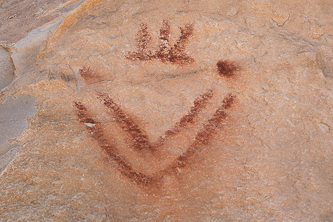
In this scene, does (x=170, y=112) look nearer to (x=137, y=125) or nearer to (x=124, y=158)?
(x=137, y=125)

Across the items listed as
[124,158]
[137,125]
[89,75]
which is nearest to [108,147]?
[124,158]

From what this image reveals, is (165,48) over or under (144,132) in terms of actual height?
over

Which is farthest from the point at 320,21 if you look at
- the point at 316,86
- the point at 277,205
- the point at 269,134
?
the point at 277,205

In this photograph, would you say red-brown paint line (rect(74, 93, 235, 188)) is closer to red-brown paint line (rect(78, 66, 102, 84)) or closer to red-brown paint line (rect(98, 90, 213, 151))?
red-brown paint line (rect(98, 90, 213, 151))

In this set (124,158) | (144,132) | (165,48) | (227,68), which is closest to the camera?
(124,158)

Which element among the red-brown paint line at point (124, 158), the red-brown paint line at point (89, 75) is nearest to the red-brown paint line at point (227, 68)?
the red-brown paint line at point (124, 158)

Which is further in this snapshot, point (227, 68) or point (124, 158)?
point (227, 68)

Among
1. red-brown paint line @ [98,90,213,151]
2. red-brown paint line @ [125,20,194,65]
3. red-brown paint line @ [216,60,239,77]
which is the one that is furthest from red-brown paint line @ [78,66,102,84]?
red-brown paint line @ [216,60,239,77]
